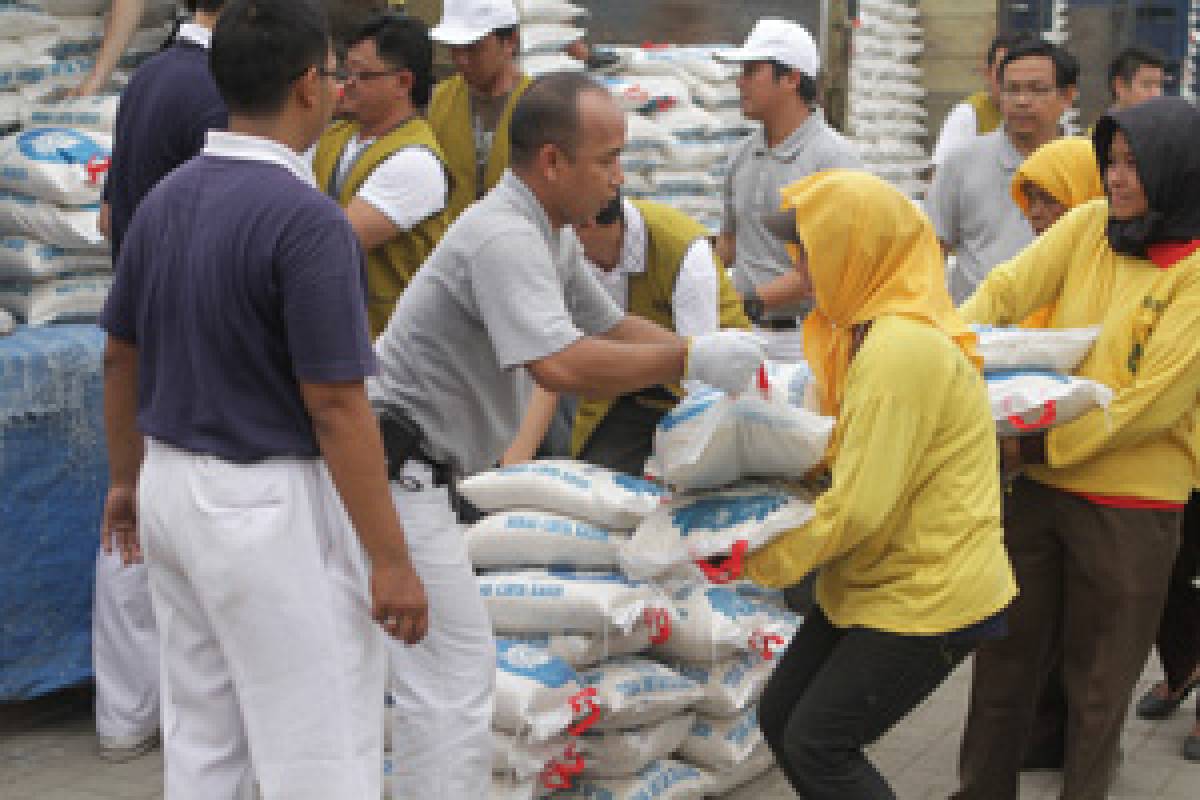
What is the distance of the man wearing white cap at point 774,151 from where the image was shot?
18.0ft

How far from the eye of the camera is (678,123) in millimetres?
7113

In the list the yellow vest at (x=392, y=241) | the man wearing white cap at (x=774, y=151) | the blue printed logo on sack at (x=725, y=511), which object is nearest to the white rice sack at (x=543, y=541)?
the blue printed logo on sack at (x=725, y=511)

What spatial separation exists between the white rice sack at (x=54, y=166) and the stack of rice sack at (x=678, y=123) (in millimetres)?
2713

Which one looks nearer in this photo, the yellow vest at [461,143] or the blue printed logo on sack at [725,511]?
the blue printed logo on sack at [725,511]

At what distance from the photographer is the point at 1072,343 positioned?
3736 millimetres

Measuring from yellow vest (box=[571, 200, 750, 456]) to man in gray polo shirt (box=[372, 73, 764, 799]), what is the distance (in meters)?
1.04

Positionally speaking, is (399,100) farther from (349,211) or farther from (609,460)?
(609,460)

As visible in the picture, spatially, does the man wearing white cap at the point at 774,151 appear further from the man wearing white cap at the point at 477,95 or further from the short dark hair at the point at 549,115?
the short dark hair at the point at 549,115

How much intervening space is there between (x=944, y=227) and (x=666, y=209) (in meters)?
1.84

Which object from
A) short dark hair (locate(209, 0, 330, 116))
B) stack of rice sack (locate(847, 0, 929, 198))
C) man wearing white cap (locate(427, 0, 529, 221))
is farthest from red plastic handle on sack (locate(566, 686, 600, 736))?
stack of rice sack (locate(847, 0, 929, 198))

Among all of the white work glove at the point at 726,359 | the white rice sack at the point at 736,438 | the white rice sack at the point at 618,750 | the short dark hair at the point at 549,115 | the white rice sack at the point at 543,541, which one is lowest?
the white rice sack at the point at 618,750

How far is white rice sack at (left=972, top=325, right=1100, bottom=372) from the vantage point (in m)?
3.68

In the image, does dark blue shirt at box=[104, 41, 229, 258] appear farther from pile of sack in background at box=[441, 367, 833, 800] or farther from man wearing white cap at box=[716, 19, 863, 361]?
man wearing white cap at box=[716, 19, 863, 361]

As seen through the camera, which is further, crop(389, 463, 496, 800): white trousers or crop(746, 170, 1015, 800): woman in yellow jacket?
crop(389, 463, 496, 800): white trousers
